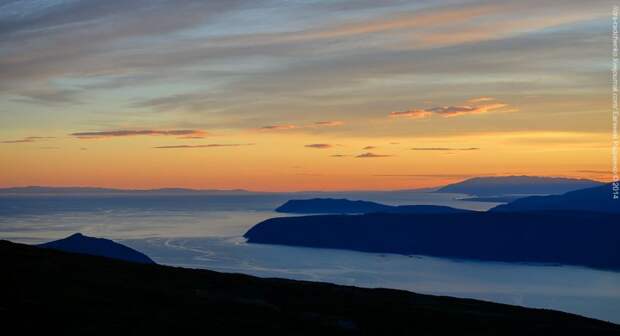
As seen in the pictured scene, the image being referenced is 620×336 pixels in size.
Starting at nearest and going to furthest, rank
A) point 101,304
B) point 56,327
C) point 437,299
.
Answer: point 56,327 → point 101,304 → point 437,299

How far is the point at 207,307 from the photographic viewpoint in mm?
37375

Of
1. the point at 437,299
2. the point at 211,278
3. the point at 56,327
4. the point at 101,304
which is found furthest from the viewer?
the point at 437,299

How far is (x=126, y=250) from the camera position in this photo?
14475cm

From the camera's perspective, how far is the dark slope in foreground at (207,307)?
32188 millimetres

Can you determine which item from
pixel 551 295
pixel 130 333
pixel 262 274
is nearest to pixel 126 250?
pixel 262 274

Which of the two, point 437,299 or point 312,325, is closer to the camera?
point 312,325

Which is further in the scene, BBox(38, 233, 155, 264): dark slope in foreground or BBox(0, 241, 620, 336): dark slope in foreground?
BBox(38, 233, 155, 264): dark slope in foreground

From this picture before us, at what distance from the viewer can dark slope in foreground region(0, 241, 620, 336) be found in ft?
106

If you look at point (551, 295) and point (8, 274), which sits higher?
point (8, 274)

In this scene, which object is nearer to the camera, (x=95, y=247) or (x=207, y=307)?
(x=207, y=307)

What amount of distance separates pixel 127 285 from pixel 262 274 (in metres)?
108

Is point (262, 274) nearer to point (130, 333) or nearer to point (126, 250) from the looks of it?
point (126, 250)

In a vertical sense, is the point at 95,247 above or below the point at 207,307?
above

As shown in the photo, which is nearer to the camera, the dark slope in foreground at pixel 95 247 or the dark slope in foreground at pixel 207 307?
the dark slope in foreground at pixel 207 307
